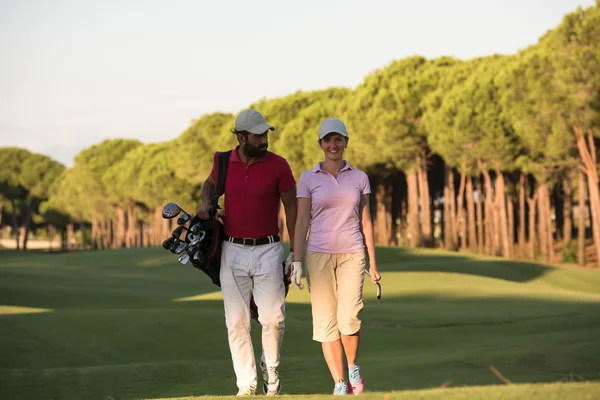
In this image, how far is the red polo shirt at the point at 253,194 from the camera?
10.1 metres

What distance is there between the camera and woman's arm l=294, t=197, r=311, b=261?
10.2m

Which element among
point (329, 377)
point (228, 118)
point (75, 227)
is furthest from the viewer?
point (75, 227)

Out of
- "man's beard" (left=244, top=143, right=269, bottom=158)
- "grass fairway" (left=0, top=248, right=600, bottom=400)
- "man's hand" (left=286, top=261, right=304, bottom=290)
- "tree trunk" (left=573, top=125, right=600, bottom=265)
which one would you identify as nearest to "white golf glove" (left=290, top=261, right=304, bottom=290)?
"man's hand" (left=286, top=261, right=304, bottom=290)

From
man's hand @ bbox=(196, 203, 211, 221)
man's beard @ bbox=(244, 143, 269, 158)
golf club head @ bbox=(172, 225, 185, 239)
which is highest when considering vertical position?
man's beard @ bbox=(244, 143, 269, 158)

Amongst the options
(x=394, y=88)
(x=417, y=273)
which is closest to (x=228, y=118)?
(x=394, y=88)

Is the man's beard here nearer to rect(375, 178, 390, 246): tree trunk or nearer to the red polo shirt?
the red polo shirt

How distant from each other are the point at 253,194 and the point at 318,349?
8482mm

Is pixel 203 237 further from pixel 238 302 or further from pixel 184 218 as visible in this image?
pixel 238 302

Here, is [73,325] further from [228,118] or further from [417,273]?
[228,118]

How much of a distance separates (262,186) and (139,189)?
105 meters

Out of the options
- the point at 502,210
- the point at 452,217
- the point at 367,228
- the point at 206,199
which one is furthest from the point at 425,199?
the point at 206,199

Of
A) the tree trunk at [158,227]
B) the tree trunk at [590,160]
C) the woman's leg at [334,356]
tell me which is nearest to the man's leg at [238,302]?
the woman's leg at [334,356]

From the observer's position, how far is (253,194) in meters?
10.2

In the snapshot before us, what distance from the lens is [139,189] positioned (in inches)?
4476
